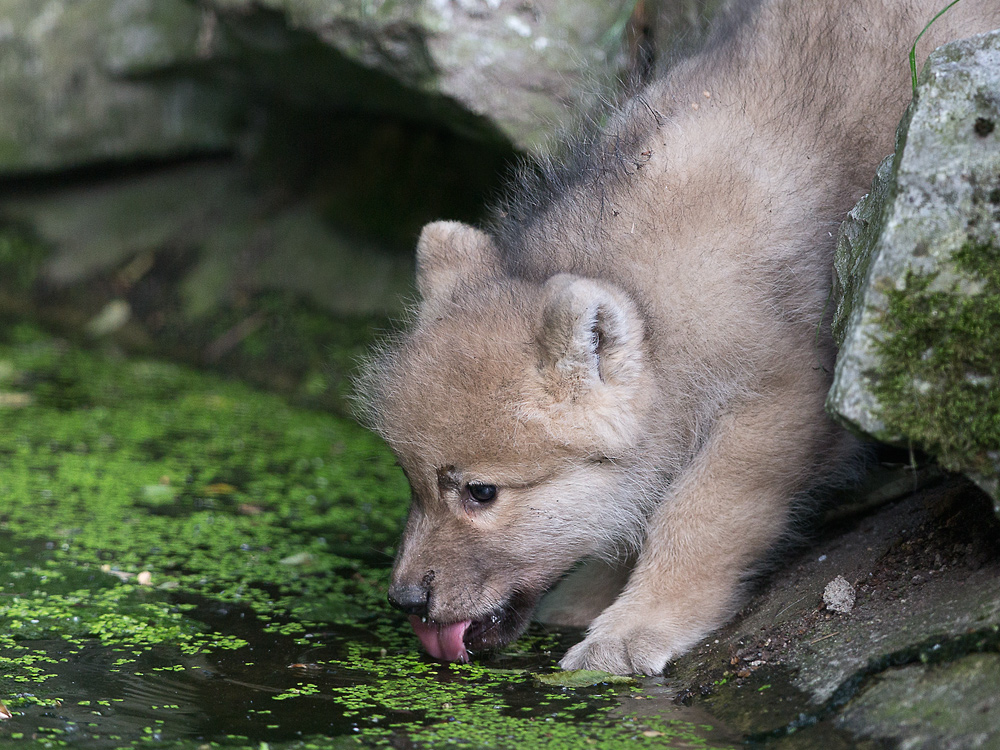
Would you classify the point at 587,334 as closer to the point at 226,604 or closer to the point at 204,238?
the point at 226,604

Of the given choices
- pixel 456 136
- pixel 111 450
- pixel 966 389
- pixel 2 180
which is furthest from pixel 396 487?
pixel 2 180

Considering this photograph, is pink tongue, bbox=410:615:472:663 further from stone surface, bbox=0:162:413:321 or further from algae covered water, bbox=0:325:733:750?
stone surface, bbox=0:162:413:321

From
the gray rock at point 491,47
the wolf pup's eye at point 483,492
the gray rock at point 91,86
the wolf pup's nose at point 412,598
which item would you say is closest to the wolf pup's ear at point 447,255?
the wolf pup's eye at point 483,492

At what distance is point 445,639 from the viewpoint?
3.56m

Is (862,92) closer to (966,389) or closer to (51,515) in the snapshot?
(966,389)

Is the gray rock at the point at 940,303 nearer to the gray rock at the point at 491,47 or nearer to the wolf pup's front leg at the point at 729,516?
the wolf pup's front leg at the point at 729,516

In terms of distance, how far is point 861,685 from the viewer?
272 cm

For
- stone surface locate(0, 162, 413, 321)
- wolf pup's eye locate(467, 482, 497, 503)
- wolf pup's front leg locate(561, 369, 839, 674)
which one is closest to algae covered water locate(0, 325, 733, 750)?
wolf pup's front leg locate(561, 369, 839, 674)

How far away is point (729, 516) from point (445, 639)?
1.03m

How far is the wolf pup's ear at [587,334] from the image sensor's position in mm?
3410

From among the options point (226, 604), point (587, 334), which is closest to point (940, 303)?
point (587, 334)

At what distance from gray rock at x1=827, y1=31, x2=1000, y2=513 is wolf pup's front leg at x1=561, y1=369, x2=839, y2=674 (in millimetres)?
835

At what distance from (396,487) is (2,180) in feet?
16.0

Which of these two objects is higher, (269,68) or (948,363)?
(269,68)
